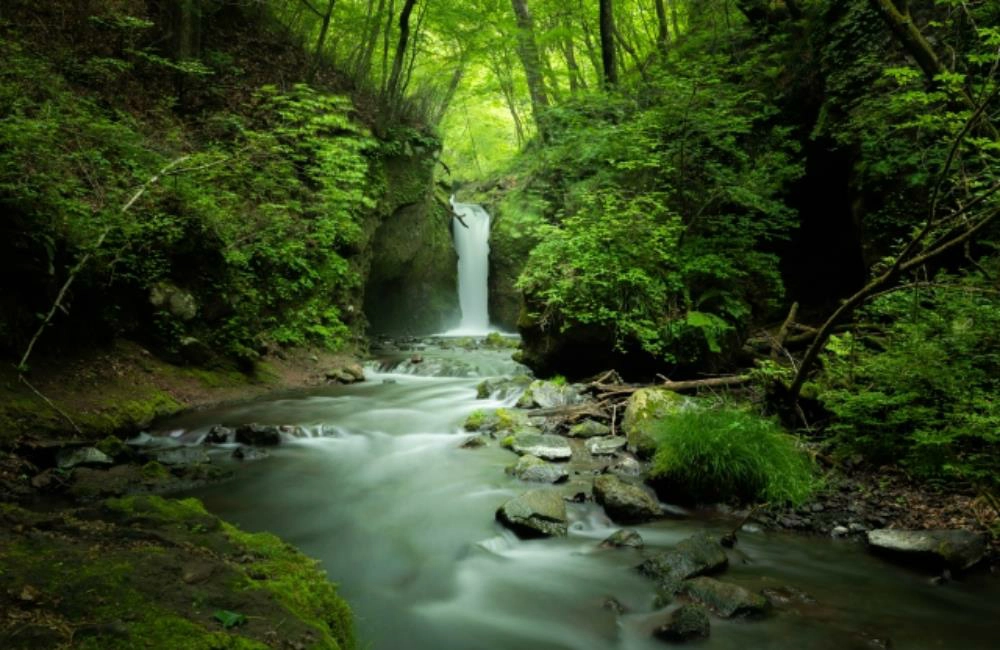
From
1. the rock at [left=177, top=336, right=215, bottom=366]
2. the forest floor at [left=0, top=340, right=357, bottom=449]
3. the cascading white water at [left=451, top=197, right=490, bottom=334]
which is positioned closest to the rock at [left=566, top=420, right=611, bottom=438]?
the forest floor at [left=0, top=340, right=357, bottom=449]

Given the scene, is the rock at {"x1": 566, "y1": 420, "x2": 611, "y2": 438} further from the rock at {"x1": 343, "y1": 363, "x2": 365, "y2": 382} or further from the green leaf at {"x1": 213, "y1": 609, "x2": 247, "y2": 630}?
the green leaf at {"x1": 213, "y1": 609, "x2": 247, "y2": 630}

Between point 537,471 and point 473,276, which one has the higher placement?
point 473,276

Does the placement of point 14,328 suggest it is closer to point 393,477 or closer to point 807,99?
point 393,477

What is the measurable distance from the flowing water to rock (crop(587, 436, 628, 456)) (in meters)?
1.05

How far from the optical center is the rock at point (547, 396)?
8.77 metres

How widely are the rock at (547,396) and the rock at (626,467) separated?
2.31 meters

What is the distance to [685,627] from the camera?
342 cm

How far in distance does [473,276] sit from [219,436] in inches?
536

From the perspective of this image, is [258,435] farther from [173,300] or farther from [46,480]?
[173,300]

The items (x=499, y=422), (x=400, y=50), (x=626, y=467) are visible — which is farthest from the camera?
(x=400, y=50)

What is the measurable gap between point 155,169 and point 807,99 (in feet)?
36.9

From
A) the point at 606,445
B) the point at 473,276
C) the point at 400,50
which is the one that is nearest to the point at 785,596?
the point at 606,445

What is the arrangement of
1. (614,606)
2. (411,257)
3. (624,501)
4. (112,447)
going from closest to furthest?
(614,606), (624,501), (112,447), (411,257)

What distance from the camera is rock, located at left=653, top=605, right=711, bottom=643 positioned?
134 inches
